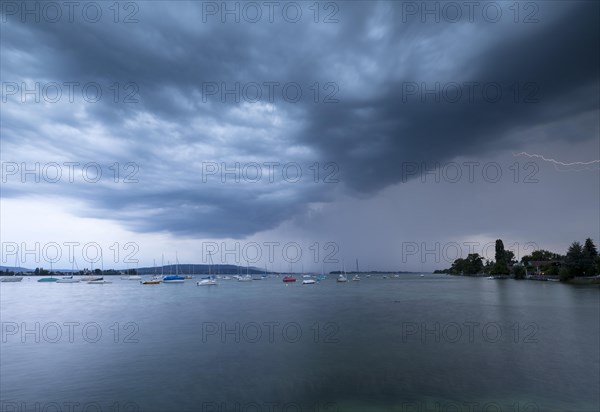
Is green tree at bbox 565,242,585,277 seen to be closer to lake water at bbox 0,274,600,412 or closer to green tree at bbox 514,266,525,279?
green tree at bbox 514,266,525,279

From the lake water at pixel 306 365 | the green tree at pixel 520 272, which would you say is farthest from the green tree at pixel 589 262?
the lake water at pixel 306 365

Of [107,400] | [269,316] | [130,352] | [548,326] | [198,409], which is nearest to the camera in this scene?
[198,409]

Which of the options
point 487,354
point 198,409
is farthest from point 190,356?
point 487,354

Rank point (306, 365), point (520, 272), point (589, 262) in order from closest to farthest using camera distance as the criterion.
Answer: point (306, 365), point (589, 262), point (520, 272)

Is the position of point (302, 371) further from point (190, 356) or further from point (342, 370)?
point (190, 356)

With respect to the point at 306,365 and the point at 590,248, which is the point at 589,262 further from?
the point at 306,365

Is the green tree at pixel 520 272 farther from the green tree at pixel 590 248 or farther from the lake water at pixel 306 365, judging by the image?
the lake water at pixel 306 365

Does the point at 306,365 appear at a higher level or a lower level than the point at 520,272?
higher

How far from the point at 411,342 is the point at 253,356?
14275 millimetres

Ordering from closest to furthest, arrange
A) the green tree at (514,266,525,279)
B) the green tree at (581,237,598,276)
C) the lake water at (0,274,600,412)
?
the lake water at (0,274,600,412)
the green tree at (581,237,598,276)
the green tree at (514,266,525,279)

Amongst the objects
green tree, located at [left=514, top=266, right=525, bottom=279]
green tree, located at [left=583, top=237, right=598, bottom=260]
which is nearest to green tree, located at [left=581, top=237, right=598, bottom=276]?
green tree, located at [left=583, top=237, right=598, bottom=260]

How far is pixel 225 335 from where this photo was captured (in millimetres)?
38219

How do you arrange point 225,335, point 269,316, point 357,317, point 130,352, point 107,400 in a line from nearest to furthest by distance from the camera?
point 107,400 → point 130,352 → point 225,335 → point 357,317 → point 269,316

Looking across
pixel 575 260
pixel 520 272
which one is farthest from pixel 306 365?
pixel 520 272
